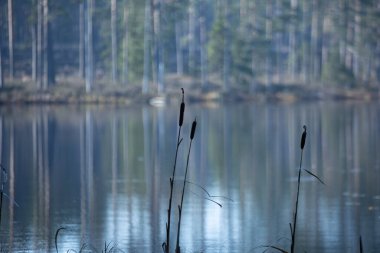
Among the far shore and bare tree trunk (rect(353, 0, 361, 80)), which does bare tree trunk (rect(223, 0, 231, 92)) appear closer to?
the far shore

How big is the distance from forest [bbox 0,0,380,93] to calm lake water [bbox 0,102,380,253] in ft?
81.9

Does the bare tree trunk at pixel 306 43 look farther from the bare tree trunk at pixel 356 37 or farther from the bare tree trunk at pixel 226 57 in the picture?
the bare tree trunk at pixel 226 57

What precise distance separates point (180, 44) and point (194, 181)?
60.3 m

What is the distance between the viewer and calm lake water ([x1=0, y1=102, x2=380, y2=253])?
15461mm

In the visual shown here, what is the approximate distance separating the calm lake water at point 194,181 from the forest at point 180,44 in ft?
81.9

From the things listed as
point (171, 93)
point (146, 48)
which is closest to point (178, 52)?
point (146, 48)

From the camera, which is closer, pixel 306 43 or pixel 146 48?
pixel 146 48

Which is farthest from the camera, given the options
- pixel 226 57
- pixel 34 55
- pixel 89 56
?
pixel 226 57

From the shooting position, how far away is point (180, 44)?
272 feet

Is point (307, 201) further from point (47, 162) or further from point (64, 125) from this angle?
point (64, 125)

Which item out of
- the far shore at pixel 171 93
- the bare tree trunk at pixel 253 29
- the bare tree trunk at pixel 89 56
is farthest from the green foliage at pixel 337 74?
the bare tree trunk at pixel 89 56

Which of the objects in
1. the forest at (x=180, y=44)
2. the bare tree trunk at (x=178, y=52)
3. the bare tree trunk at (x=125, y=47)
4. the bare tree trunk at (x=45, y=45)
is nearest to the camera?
the bare tree trunk at (x=45, y=45)

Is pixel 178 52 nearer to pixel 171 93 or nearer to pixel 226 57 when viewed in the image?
pixel 226 57

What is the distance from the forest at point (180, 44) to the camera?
70.8m
